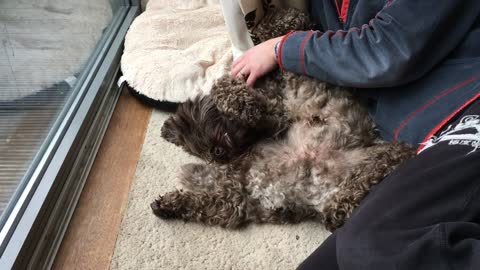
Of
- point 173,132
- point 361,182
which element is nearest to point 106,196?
point 173,132

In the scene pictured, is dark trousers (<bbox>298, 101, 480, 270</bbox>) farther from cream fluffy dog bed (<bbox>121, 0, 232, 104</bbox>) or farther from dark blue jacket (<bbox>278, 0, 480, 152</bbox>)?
cream fluffy dog bed (<bbox>121, 0, 232, 104</bbox>)

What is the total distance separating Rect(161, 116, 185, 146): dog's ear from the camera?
1.68 m

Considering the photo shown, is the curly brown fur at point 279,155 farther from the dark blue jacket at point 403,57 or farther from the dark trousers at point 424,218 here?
the dark trousers at point 424,218

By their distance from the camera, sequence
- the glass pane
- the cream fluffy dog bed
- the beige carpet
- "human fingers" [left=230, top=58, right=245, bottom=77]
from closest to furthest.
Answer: the beige carpet
the glass pane
"human fingers" [left=230, top=58, right=245, bottom=77]
the cream fluffy dog bed

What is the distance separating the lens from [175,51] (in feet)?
6.95

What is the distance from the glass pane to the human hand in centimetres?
69

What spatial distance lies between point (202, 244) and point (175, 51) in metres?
1.00

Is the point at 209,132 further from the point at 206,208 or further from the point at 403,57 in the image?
the point at 403,57

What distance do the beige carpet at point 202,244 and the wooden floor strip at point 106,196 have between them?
0.04 m

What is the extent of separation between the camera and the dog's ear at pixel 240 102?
1518mm

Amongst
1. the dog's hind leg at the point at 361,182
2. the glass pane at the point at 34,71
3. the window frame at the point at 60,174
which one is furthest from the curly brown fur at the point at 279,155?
the glass pane at the point at 34,71

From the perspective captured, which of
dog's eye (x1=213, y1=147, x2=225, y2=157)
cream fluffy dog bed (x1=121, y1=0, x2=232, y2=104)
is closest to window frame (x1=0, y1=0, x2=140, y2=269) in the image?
cream fluffy dog bed (x1=121, y1=0, x2=232, y2=104)

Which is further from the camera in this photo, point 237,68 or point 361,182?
point 237,68

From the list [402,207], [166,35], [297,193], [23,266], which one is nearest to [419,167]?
[402,207]
